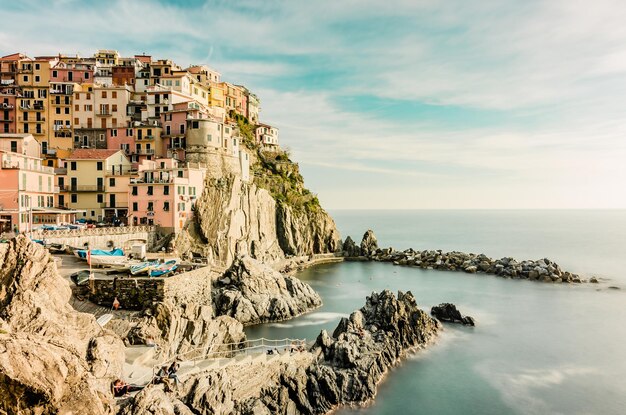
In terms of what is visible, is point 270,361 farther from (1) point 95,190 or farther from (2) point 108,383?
(1) point 95,190

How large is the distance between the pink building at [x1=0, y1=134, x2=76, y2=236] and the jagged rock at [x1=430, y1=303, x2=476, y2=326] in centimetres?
3961

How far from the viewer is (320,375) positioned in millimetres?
25922

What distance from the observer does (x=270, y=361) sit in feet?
78.3

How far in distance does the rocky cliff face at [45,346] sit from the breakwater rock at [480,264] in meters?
70.2

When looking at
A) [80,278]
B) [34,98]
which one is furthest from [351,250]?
[80,278]

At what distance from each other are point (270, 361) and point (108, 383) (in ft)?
35.9

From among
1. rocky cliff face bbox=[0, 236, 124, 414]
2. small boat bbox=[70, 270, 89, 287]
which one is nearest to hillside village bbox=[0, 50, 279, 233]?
small boat bbox=[70, 270, 89, 287]

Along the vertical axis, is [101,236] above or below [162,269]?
above

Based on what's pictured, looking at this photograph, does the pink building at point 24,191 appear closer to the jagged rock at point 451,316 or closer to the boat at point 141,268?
the boat at point 141,268

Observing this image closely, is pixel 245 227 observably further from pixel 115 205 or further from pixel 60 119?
pixel 60 119

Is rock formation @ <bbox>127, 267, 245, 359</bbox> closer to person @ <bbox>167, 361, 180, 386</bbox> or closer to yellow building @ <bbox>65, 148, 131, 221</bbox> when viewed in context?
person @ <bbox>167, 361, 180, 386</bbox>

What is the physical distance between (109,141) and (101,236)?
22.6 meters

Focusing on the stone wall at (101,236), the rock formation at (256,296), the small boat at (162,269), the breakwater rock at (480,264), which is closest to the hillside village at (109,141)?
the stone wall at (101,236)

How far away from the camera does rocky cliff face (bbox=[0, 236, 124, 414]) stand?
9820mm
